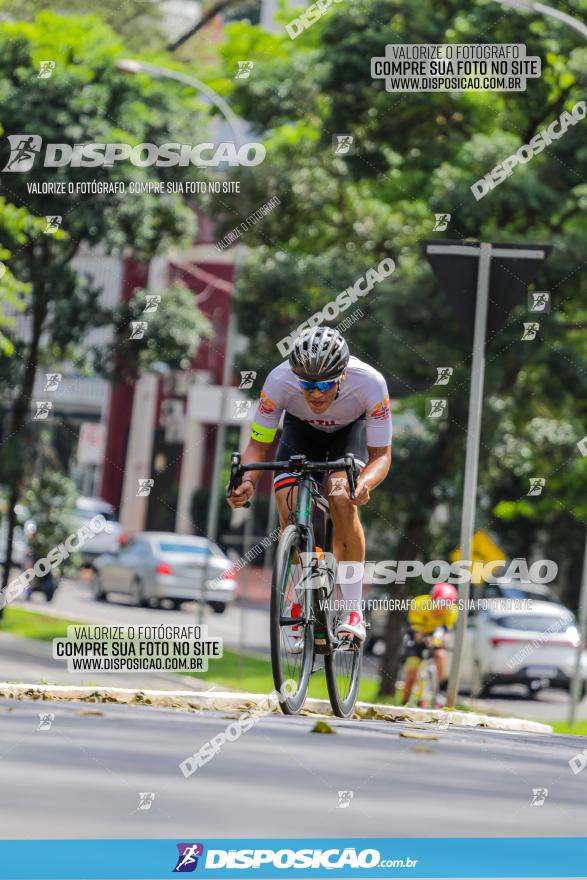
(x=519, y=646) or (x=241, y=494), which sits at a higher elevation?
(x=241, y=494)

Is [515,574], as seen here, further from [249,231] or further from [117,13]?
[117,13]

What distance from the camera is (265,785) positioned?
15.5 feet

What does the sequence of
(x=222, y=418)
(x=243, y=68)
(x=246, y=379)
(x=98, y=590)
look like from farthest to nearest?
(x=98, y=590) < (x=222, y=418) < (x=246, y=379) < (x=243, y=68)

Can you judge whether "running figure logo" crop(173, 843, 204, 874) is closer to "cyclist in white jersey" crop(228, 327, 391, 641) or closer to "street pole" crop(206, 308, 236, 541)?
"cyclist in white jersey" crop(228, 327, 391, 641)

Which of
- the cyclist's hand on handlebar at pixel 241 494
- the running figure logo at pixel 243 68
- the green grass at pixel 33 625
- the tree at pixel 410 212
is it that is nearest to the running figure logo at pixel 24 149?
the running figure logo at pixel 243 68

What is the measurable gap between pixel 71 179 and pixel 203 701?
15098 millimetres

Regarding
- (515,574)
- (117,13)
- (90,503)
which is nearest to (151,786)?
(515,574)

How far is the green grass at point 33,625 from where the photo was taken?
853 inches

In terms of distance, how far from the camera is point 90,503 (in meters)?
45.8

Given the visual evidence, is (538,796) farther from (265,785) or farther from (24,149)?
(24,149)

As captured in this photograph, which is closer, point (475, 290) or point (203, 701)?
point (203, 701)

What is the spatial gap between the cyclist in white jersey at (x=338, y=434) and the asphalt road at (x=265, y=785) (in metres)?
1.55

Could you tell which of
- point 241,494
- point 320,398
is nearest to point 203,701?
point 241,494

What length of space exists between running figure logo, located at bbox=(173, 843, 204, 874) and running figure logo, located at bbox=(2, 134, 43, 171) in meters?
18.3
